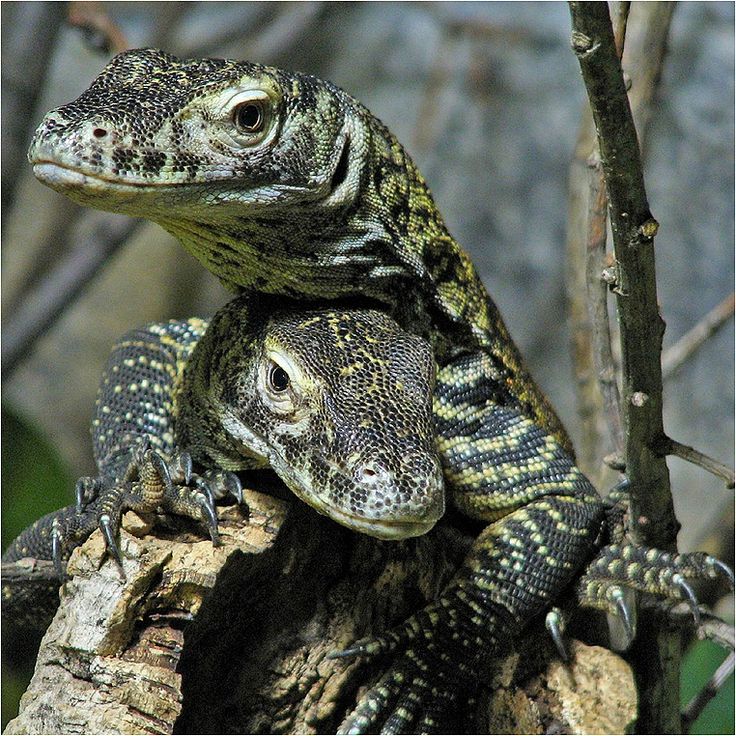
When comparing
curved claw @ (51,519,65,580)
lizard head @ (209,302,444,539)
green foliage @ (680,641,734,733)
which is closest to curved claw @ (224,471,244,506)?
lizard head @ (209,302,444,539)

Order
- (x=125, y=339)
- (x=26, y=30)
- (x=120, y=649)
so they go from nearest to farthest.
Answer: (x=120, y=649), (x=125, y=339), (x=26, y=30)

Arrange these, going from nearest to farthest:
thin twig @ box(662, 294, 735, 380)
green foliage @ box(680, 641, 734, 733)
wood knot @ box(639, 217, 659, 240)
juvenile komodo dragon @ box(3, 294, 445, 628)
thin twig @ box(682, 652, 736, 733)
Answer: wood knot @ box(639, 217, 659, 240), juvenile komodo dragon @ box(3, 294, 445, 628), thin twig @ box(682, 652, 736, 733), green foliage @ box(680, 641, 734, 733), thin twig @ box(662, 294, 735, 380)

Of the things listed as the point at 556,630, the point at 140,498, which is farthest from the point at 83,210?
the point at 556,630

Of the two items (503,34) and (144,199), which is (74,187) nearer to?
(144,199)

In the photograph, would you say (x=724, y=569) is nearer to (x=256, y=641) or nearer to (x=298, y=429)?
(x=298, y=429)

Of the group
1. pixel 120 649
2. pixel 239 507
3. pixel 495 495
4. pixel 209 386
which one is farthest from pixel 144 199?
pixel 495 495

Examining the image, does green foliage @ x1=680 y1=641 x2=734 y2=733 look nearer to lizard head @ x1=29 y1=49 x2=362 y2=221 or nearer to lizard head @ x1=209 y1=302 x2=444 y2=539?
lizard head @ x1=209 y1=302 x2=444 y2=539
